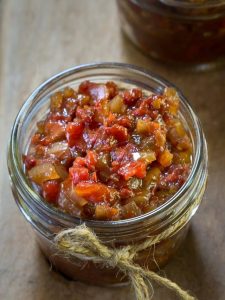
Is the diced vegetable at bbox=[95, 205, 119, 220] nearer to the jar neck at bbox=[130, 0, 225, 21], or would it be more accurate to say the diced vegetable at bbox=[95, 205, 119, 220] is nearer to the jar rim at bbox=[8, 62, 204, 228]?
the jar rim at bbox=[8, 62, 204, 228]

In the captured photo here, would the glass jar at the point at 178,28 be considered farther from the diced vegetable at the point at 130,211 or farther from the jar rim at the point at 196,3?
the diced vegetable at the point at 130,211

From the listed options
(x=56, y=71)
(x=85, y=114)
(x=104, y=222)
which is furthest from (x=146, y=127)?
(x=56, y=71)

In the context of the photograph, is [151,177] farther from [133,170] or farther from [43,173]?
[43,173]

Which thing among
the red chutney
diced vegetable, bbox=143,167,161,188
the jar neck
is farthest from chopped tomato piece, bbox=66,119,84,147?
the jar neck

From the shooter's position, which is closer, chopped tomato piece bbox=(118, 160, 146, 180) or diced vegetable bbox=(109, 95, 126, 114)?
chopped tomato piece bbox=(118, 160, 146, 180)

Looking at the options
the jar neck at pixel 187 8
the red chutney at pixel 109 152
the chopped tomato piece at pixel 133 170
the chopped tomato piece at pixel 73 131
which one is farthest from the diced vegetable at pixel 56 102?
the jar neck at pixel 187 8

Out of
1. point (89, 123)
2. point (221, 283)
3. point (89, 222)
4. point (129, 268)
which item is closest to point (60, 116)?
point (89, 123)

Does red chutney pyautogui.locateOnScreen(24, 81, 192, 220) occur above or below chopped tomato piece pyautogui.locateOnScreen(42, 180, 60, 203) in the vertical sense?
above
